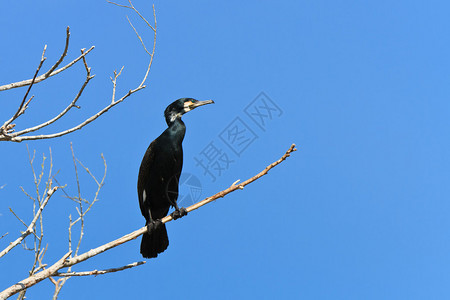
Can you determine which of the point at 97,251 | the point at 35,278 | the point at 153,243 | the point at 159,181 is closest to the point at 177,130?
the point at 159,181

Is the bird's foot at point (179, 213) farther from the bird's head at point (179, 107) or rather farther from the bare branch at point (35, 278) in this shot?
the bare branch at point (35, 278)

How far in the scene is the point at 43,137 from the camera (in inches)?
86.7

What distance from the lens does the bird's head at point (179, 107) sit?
4.26 m

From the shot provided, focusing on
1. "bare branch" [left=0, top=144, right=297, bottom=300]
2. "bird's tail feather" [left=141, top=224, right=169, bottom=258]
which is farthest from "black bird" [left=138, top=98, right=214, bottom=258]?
"bare branch" [left=0, top=144, right=297, bottom=300]

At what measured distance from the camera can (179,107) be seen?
429 centimetres

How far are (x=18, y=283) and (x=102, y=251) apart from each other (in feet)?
1.48

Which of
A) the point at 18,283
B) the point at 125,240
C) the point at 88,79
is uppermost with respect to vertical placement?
the point at 88,79

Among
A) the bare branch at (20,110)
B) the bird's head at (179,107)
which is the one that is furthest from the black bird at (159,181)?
the bare branch at (20,110)

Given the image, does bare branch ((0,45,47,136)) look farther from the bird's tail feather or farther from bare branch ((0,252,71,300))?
the bird's tail feather

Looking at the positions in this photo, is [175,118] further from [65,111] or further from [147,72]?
[65,111]

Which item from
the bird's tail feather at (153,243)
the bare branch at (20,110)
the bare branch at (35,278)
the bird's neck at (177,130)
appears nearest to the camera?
the bare branch at (20,110)

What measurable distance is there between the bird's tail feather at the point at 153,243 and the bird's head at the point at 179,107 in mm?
989

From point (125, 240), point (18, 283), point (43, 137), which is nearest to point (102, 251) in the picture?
point (125, 240)

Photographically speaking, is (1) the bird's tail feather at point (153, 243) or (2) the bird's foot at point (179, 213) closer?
(2) the bird's foot at point (179, 213)
